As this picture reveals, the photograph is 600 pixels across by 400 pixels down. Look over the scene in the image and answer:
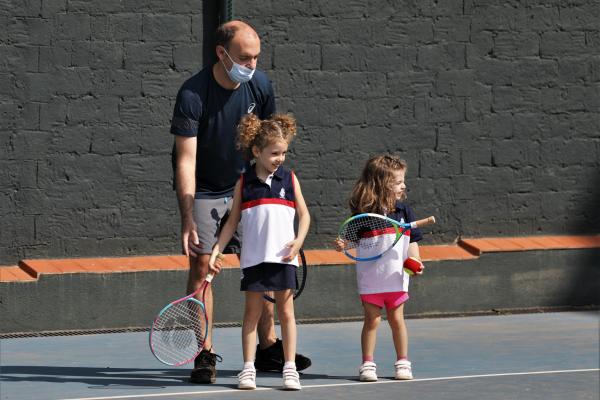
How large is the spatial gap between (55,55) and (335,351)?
306 cm

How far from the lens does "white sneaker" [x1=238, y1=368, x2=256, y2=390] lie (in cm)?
754

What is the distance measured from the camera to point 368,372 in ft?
25.7

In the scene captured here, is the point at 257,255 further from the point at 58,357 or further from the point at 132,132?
the point at 132,132

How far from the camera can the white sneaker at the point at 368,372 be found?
7.84 metres

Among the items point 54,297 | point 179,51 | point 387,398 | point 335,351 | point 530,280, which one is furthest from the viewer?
point 530,280

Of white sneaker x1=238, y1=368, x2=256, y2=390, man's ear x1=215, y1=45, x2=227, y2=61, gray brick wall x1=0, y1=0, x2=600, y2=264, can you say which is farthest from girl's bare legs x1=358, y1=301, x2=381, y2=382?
gray brick wall x1=0, y1=0, x2=600, y2=264

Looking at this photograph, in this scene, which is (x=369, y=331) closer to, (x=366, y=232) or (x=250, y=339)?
(x=366, y=232)

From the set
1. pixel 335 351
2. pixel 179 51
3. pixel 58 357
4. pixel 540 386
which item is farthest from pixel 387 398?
pixel 179 51

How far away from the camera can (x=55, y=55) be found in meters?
10.1

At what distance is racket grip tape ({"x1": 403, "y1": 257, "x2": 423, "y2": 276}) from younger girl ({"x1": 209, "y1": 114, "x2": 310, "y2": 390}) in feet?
2.22

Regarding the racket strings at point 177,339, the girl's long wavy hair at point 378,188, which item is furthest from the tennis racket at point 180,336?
the girl's long wavy hair at point 378,188

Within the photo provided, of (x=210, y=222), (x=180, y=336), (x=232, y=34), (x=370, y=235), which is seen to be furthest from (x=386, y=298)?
(x=232, y=34)

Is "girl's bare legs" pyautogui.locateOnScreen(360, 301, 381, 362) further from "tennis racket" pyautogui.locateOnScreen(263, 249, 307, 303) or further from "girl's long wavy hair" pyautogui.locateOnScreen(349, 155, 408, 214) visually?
"girl's long wavy hair" pyautogui.locateOnScreen(349, 155, 408, 214)

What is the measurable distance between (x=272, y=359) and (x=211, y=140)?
4.51ft
